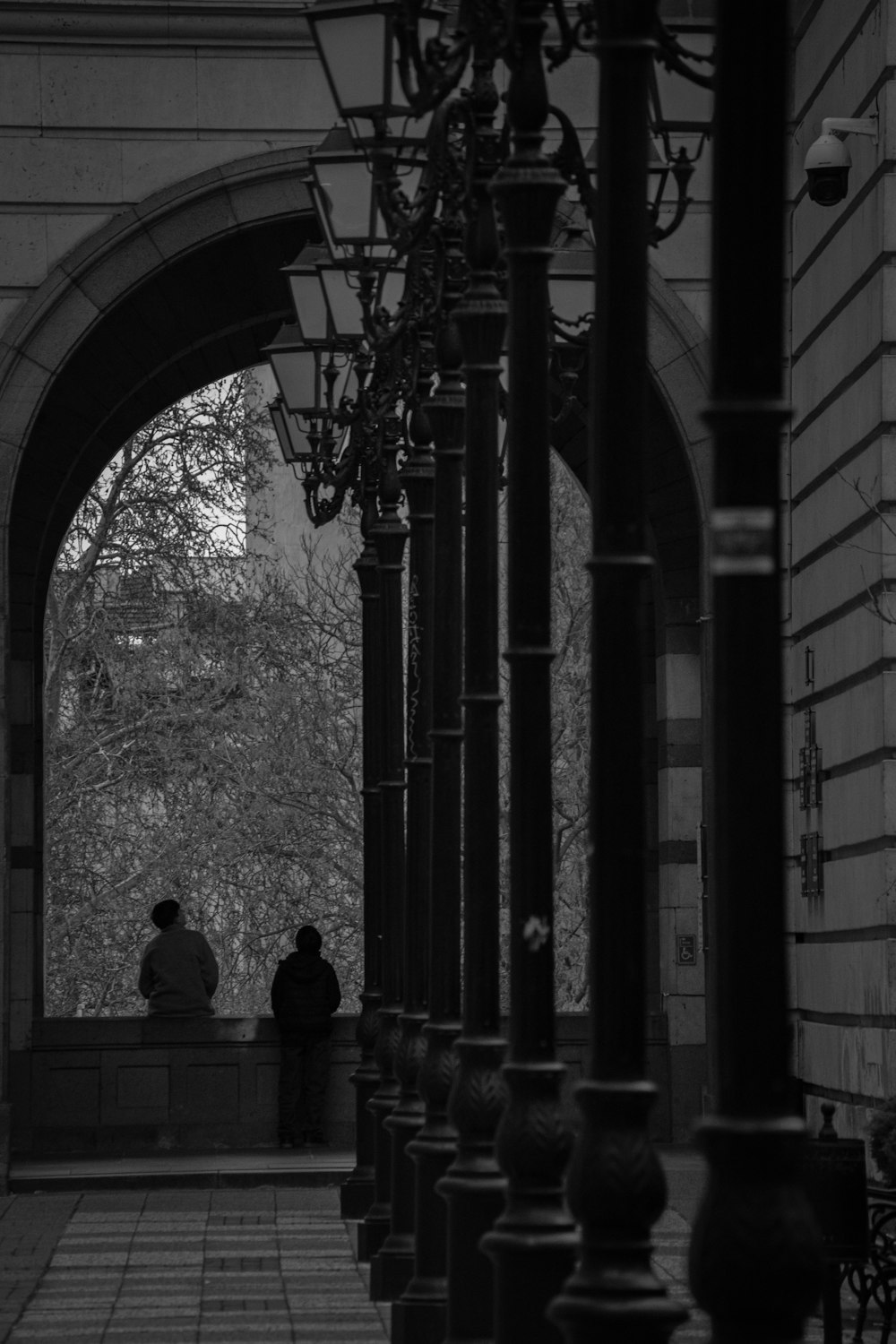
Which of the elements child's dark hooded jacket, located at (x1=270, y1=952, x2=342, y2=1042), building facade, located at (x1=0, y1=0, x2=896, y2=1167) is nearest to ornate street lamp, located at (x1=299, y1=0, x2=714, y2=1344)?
building facade, located at (x1=0, y1=0, x2=896, y2=1167)

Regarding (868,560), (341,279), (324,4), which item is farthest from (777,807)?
(868,560)

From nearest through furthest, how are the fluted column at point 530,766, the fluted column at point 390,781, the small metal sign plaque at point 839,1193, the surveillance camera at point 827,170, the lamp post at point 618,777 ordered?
the lamp post at point 618,777
the fluted column at point 530,766
the small metal sign plaque at point 839,1193
the fluted column at point 390,781
the surveillance camera at point 827,170

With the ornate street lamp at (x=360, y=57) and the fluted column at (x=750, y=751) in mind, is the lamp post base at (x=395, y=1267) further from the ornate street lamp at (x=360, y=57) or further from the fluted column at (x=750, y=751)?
the fluted column at (x=750, y=751)

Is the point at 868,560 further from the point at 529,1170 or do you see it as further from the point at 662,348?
the point at 529,1170

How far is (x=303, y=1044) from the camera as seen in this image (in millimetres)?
19719

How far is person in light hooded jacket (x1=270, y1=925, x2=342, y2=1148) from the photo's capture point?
774 inches

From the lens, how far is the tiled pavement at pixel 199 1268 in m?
11.1

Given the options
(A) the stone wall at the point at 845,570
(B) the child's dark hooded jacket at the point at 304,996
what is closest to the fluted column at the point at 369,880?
(B) the child's dark hooded jacket at the point at 304,996

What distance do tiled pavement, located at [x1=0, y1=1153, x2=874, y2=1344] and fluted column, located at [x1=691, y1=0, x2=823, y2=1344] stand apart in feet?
20.5

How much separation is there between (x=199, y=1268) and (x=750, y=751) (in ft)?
33.4

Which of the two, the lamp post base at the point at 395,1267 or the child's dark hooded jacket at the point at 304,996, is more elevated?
the child's dark hooded jacket at the point at 304,996

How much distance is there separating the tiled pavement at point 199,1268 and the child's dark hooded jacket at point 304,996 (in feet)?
6.23

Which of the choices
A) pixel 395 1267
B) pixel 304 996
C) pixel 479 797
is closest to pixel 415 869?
pixel 395 1267

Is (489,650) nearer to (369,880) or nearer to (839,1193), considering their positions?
(839,1193)
